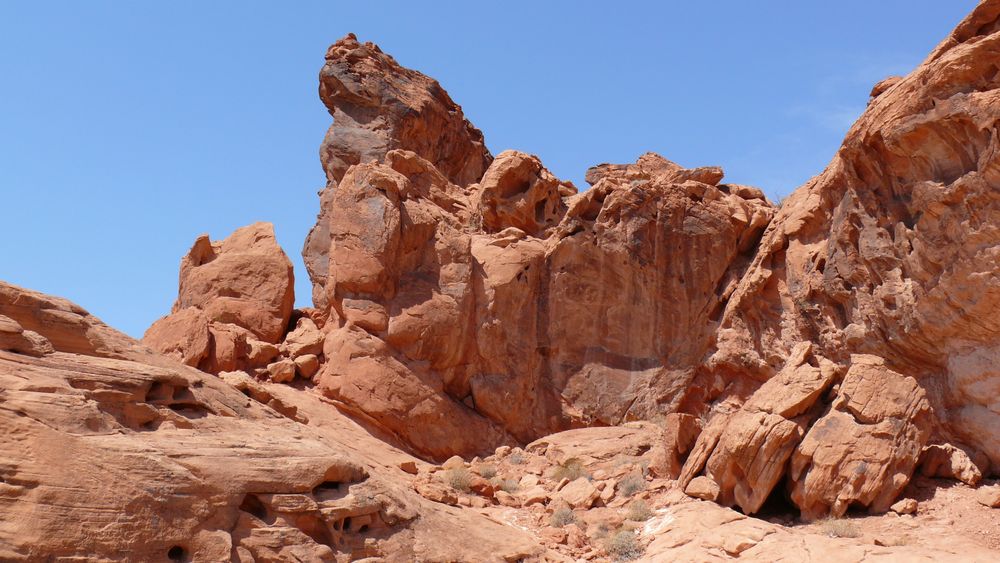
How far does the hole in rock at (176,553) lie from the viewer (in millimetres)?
12219

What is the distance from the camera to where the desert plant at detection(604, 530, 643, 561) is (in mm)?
15703

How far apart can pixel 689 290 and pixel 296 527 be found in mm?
14391

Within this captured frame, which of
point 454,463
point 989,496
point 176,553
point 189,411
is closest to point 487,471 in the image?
point 454,463

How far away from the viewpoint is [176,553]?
12.3 metres

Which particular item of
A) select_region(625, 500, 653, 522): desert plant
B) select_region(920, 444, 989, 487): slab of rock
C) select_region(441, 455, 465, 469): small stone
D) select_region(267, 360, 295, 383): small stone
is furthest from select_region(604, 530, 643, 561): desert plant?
select_region(267, 360, 295, 383): small stone

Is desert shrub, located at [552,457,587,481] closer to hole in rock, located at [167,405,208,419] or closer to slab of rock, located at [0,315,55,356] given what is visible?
hole in rock, located at [167,405,208,419]

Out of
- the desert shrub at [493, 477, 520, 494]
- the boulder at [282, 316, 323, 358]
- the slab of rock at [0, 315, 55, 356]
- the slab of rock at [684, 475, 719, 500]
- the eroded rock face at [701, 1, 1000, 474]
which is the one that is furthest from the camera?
the boulder at [282, 316, 323, 358]

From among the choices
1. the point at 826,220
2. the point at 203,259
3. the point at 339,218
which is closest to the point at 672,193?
the point at 826,220

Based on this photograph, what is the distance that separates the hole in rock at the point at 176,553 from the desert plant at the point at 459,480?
6892 mm

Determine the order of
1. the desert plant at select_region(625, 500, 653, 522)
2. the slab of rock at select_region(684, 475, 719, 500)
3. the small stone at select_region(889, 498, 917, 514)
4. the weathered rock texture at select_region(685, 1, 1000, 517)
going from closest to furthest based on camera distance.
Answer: the small stone at select_region(889, 498, 917, 514)
the weathered rock texture at select_region(685, 1, 1000, 517)
the slab of rock at select_region(684, 475, 719, 500)
the desert plant at select_region(625, 500, 653, 522)

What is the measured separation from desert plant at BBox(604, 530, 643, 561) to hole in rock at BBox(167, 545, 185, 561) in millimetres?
6914

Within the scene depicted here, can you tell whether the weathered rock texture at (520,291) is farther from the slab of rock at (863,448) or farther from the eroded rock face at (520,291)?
the slab of rock at (863,448)

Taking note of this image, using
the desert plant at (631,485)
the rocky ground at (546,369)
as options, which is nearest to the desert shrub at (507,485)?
the rocky ground at (546,369)

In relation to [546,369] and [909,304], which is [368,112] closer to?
[546,369]
